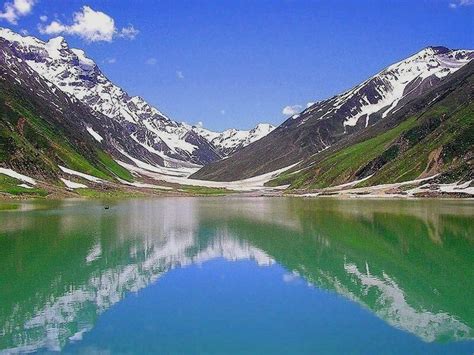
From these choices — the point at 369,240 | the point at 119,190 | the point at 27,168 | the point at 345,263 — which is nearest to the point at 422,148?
the point at 119,190

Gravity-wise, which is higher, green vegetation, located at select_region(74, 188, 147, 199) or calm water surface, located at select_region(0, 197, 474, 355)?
green vegetation, located at select_region(74, 188, 147, 199)

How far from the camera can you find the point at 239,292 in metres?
28.6

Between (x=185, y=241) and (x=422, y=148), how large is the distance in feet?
468

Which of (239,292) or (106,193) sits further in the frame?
(106,193)

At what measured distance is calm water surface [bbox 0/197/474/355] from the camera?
19922 millimetres

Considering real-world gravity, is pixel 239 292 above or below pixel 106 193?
below

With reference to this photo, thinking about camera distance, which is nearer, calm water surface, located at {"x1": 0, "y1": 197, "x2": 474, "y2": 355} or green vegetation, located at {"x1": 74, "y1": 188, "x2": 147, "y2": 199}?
calm water surface, located at {"x1": 0, "y1": 197, "x2": 474, "y2": 355}

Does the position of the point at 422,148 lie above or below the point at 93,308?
above

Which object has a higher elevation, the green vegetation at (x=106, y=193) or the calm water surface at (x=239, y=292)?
the green vegetation at (x=106, y=193)

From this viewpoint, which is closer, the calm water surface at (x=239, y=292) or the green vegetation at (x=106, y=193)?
the calm water surface at (x=239, y=292)

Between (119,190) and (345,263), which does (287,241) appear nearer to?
(345,263)

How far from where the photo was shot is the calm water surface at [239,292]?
19922 millimetres

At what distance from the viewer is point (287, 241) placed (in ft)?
160

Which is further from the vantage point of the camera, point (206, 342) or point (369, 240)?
point (369, 240)
